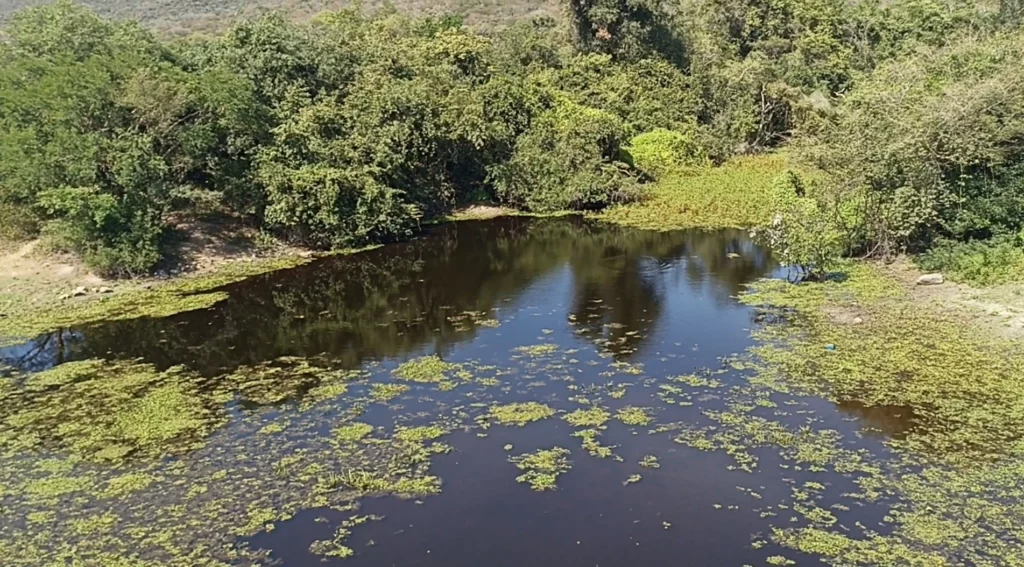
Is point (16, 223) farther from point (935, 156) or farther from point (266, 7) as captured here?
point (266, 7)

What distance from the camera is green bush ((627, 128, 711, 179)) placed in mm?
40125

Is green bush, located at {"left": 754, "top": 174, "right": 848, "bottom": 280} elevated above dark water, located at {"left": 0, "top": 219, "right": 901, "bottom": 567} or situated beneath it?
elevated above

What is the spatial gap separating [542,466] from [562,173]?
2361 cm

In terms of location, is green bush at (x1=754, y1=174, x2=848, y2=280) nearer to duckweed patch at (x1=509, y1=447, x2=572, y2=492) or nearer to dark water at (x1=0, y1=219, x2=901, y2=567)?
dark water at (x1=0, y1=219, x2=901, y2=567)

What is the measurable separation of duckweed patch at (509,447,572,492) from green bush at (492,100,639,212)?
72.1 ft

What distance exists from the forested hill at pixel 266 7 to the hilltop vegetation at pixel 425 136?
42.0 meters

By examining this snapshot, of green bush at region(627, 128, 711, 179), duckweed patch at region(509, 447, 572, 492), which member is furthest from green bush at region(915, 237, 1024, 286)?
green bush at region(627, 128, 711, 179)

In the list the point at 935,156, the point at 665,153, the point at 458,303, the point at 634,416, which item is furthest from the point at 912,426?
the point at 665,153

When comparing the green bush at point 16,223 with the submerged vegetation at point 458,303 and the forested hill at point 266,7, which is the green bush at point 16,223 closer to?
the submerged vegetation at point 458,303

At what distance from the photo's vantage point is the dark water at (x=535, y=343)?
11211 millimetres

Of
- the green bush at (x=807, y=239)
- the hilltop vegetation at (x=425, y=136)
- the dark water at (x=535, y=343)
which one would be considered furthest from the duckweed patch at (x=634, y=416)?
the hilltop vegetation at (x=425, y=136)

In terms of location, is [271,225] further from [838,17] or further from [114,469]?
[838,17]

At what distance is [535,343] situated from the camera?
19016 millimetres

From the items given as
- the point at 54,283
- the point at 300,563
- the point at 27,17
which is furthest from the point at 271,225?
the point at 300,563
